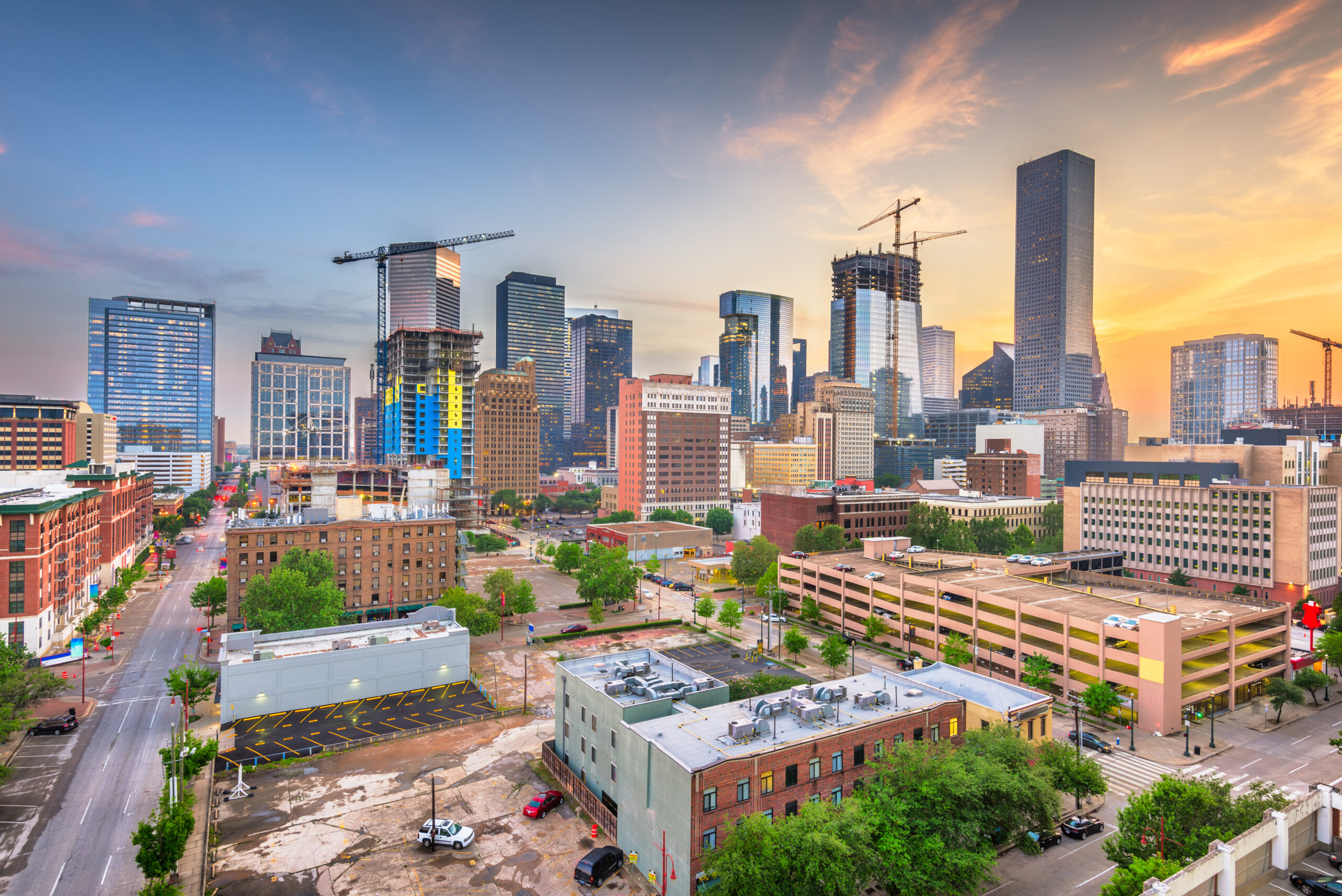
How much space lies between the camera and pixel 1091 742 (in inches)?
2259

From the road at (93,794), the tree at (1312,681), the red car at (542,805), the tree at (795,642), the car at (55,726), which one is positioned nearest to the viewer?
the road at (93,794)

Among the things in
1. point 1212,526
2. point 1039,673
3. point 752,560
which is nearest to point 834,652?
point 1039,673

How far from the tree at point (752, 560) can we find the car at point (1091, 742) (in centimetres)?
6039

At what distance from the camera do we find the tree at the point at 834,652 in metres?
73.4

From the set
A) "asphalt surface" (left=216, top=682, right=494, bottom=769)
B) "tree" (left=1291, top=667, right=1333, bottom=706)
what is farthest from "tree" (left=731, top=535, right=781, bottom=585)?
"tree" (left=1291, top=667, right=1333, bottom=706)

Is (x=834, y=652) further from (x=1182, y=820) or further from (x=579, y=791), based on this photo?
(x=1182, y=820)

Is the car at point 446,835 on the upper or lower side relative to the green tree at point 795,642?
lower

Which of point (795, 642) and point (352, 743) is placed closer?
point (352, 743)

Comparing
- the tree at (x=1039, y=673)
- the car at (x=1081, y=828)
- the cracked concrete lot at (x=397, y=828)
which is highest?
the tree at (x=1039, y=673)

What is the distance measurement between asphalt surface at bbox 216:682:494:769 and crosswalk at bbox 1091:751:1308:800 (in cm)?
5353

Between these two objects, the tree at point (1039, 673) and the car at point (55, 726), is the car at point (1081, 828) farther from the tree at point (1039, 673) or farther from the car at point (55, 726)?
the car at point (55, 726)

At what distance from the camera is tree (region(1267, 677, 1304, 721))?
200ft

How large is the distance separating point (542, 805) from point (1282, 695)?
218ft

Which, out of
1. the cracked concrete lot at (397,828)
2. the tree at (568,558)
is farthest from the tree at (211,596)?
the tree at (568,558)
